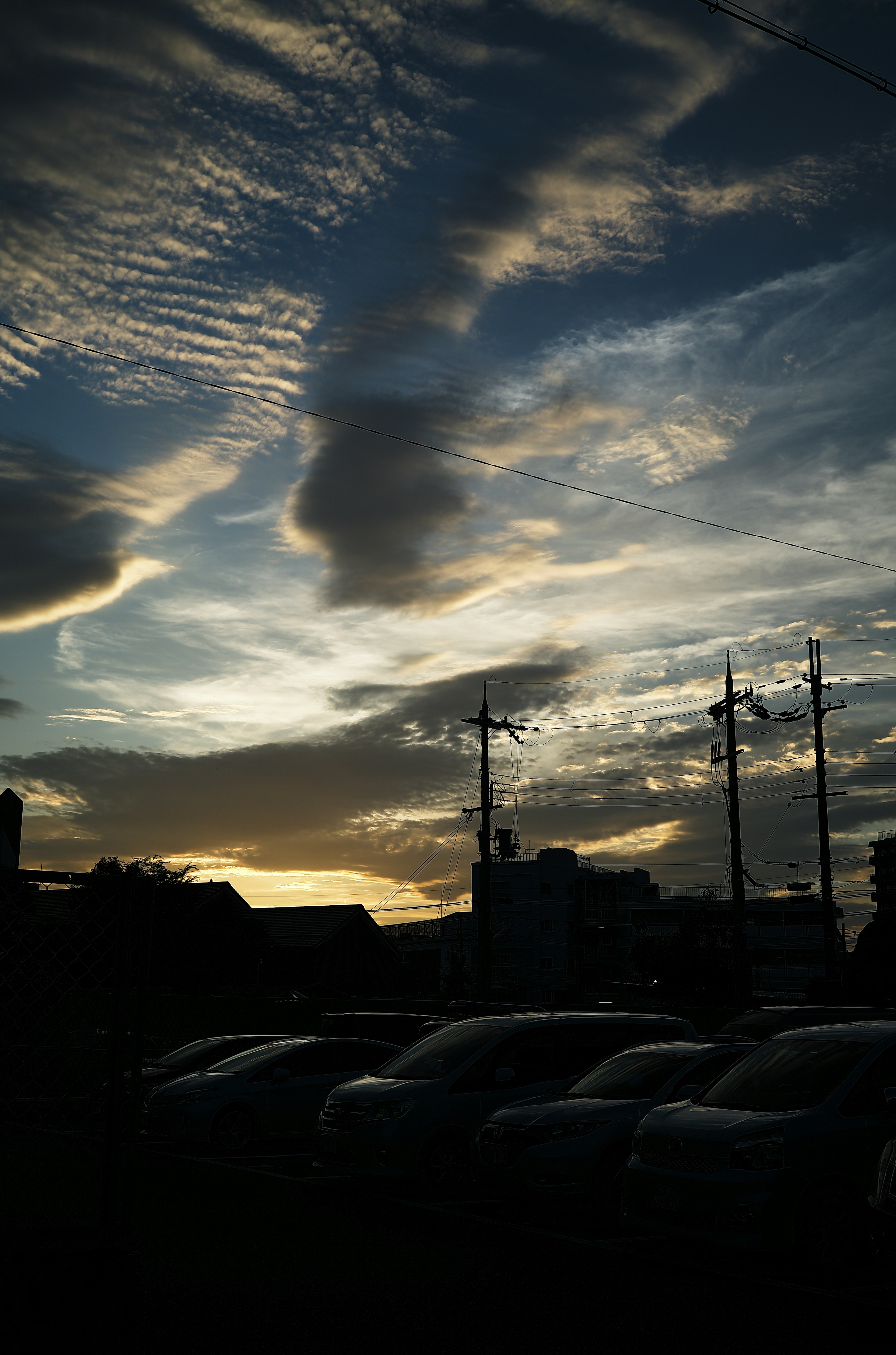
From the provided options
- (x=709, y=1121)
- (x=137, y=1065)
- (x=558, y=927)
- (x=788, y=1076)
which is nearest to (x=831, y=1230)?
(x=709, y=1121)

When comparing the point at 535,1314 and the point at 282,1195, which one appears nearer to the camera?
the point at 535,1314

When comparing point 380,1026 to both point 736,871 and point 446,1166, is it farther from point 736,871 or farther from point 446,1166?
point 736,871

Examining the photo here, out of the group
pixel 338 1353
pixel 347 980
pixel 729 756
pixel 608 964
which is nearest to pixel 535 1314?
pixel 338 1353

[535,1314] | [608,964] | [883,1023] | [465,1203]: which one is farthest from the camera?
[608,964]

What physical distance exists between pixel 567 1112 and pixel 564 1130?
0.23 metres

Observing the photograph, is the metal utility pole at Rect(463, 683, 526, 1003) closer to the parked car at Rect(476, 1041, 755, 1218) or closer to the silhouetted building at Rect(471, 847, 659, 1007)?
the parked car at Rect(476, 1041, 755, 1218)

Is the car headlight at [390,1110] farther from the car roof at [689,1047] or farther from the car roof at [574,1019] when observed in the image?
the car roof at [689,1047]

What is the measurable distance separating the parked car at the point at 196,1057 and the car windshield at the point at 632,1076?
7304mm

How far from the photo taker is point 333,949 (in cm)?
7088

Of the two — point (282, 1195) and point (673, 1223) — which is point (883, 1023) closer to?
point (673, 1223)

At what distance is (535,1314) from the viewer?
7.09 metres

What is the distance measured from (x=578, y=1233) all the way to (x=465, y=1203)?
67.3 inches

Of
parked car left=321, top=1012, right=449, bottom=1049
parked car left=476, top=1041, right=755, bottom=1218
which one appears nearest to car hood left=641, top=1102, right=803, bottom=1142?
parked car left=476, top=1041, right=755, bottom=1218

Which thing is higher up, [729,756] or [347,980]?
[729,756]
